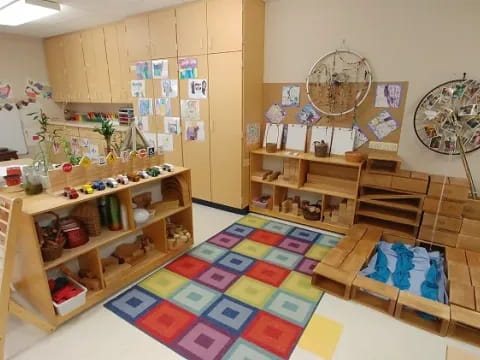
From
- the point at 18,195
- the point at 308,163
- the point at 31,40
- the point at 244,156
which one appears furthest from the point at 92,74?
the point at 308,163

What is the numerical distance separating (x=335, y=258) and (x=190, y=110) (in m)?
2.48

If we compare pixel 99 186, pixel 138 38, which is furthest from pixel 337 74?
pixel 138 38

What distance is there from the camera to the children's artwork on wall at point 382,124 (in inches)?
113

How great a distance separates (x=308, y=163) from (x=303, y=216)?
636 millimetres

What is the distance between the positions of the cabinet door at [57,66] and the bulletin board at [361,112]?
4127 millimetres

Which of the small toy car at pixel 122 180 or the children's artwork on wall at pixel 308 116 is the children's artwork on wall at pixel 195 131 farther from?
the small toy car at pixel 122 180

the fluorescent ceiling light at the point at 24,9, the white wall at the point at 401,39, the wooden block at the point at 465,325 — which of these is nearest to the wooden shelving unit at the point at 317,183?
the white wall at the point at 401,39

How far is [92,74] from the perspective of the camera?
191 inches

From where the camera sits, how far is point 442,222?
97.7 inches

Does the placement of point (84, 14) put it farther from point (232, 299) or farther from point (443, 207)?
point (443, 207)

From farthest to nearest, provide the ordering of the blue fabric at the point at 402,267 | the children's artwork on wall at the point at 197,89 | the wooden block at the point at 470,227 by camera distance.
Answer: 1. the children's artwork on wall at the point at 197,89
2. the wooden block at the point at 470,227
3. the blue fabric at the point at 402,267

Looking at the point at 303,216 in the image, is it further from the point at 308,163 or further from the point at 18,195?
the point at 18,195

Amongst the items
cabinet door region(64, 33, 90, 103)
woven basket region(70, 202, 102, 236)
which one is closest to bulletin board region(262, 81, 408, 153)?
woven basket region(70, 202, 102, 236)

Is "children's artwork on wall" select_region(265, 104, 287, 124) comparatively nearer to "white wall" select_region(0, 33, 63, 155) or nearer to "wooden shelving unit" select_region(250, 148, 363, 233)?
"wooden shelving unit" select_region(250, 148, 363, 233)
